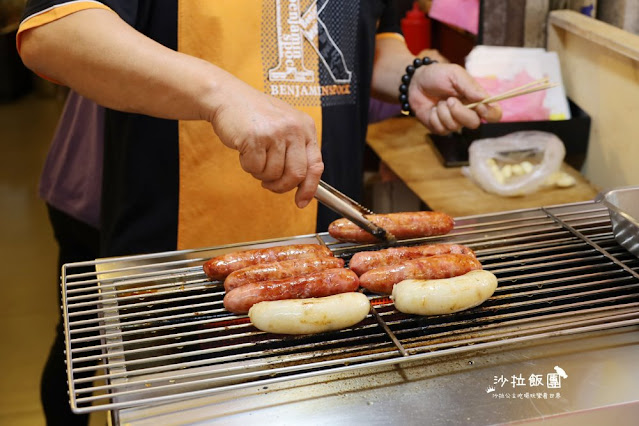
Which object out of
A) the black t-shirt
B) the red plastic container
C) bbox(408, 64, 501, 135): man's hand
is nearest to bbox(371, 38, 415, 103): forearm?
bbox(408, 64, 501, 135): man's hand

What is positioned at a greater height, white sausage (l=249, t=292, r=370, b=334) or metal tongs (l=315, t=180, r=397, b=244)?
metal tongs (l=315, t=180, r=397, b=244)

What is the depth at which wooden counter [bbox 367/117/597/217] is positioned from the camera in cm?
337

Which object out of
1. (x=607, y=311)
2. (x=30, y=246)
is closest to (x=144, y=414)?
(x=607, y=311)

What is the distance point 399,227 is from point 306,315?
0.62 meters

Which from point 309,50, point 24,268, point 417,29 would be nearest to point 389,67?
point 309,50

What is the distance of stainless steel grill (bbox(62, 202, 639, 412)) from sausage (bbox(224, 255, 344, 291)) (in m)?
0.08

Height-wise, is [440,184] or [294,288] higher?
[294,288]

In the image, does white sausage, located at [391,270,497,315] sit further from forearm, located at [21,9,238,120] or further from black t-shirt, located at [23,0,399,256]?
black t-shirt, located at [23,0,399,256]

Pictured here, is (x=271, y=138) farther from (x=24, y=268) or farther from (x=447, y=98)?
(x=24, y=268)

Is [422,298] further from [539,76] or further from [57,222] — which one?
[539,76]

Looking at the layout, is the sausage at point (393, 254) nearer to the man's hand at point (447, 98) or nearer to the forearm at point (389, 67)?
the man's hand at point (447, 98)

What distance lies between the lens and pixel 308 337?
6.07 ft

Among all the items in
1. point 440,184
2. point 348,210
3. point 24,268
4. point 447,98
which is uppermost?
point 447,98

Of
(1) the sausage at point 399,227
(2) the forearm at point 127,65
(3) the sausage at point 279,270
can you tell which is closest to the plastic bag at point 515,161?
(1) the sausage at point 399,227
